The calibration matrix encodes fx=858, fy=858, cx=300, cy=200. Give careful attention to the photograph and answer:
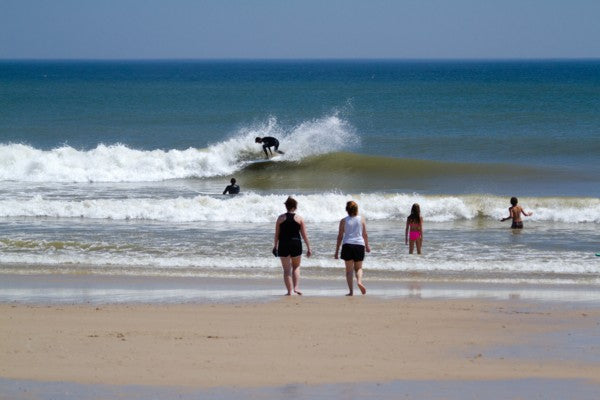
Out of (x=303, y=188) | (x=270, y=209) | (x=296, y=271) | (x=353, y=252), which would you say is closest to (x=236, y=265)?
(x=296, y=271)

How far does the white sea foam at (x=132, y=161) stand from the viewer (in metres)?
Result: 26.2

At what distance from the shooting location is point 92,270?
521 inches

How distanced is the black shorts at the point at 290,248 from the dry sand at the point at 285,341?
0.58 meters

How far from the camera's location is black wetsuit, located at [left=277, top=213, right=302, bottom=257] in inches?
421

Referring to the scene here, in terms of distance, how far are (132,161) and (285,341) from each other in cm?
2033

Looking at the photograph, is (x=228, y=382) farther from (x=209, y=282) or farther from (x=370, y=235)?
(x=370, y=235)

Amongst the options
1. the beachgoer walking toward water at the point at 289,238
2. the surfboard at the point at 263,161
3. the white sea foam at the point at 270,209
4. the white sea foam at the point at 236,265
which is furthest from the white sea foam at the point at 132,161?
the beachgoer walking toward water at the point at 289,238

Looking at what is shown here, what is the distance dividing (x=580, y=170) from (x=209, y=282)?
1917 centimetres

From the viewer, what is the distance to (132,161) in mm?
27766

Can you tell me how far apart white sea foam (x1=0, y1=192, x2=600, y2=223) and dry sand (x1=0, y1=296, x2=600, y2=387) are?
8254 millimetres

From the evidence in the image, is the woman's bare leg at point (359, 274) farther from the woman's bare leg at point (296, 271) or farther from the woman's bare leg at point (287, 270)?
the woman's bare leg at point (287, 270)

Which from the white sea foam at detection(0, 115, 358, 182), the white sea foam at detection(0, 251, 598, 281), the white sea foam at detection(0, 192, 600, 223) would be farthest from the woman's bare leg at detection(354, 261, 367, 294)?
the white sea foam at detection(0, 115, 358, 182)

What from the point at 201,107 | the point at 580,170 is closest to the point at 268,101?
the point at 201,107

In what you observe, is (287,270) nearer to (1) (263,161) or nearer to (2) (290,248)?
(2) (290,248)
